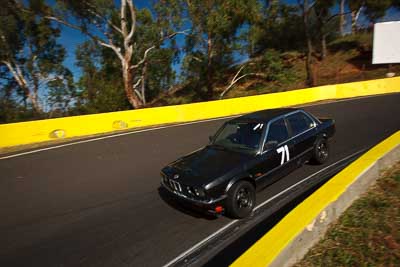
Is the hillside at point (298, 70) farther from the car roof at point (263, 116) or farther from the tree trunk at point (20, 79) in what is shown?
the car roof at point (263, 116)

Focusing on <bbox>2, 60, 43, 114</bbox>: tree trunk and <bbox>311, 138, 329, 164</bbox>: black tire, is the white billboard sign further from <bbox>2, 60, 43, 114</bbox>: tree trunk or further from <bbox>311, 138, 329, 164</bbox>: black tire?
<bbox>2, 60, 43, 114</bbox>: tree trunk

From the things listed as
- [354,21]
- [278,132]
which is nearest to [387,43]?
[354,21]

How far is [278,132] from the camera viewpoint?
529 centimetres

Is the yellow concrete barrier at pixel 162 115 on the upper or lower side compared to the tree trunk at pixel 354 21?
lower

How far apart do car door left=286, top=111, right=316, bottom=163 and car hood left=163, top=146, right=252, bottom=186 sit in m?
1.41

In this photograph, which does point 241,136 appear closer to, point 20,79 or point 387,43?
point 387,43

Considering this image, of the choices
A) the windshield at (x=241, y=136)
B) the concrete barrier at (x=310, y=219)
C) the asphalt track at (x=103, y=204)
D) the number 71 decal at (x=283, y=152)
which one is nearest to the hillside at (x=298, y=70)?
the asphalt track at (x=103, y=204)

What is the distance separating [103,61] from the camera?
3622 centimetres

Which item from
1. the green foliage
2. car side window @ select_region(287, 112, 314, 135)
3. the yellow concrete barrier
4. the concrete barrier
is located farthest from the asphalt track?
Answer: the green foliage

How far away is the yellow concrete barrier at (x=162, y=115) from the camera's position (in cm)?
1047

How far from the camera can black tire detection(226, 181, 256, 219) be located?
427 cm

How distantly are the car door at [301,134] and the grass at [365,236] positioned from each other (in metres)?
1.62

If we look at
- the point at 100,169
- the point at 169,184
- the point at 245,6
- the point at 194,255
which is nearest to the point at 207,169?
the point at 169,184

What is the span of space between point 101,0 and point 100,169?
2002 centimetres
